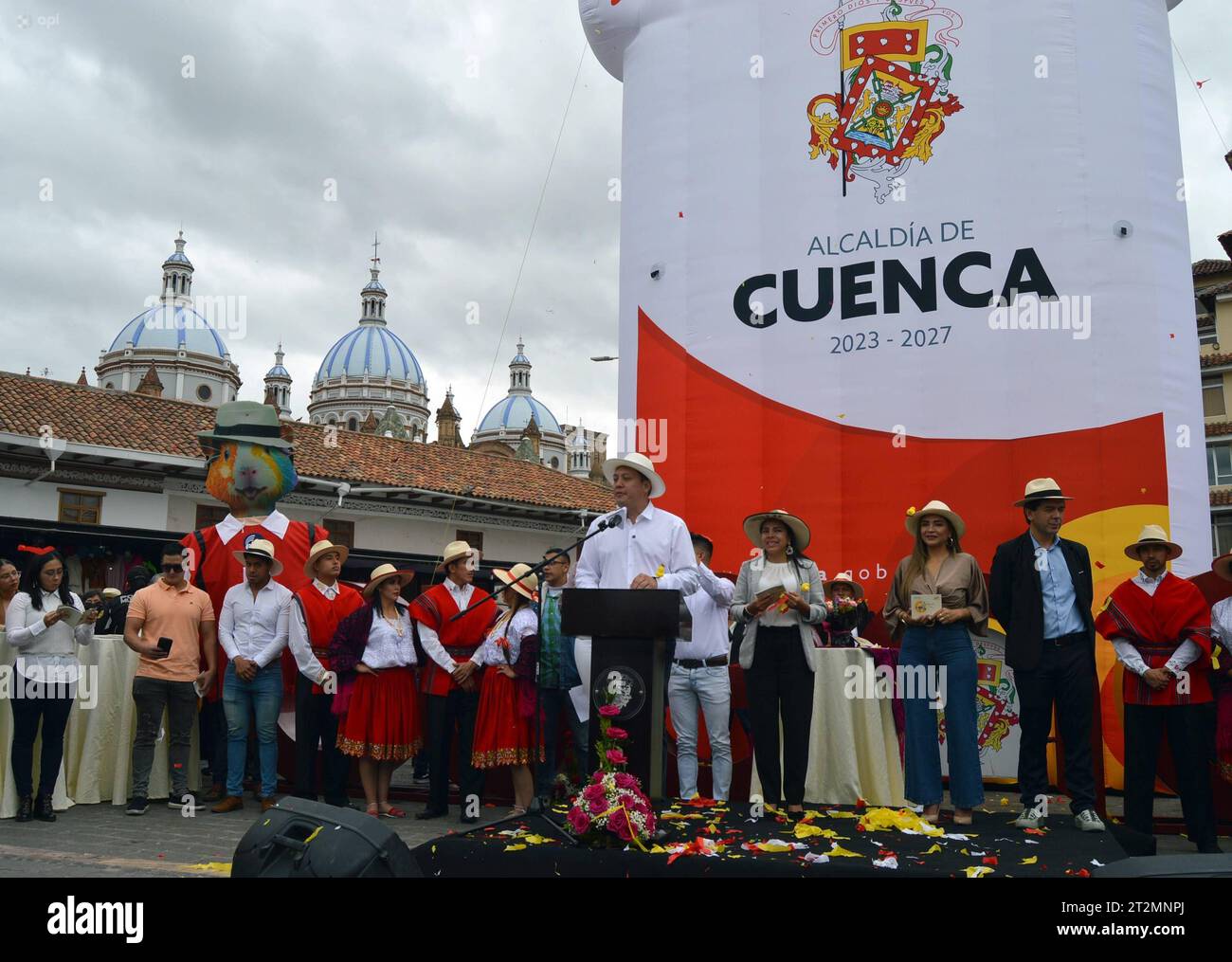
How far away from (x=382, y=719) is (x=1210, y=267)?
4102cm

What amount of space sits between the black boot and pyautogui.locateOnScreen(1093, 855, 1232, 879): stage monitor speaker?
6667mm

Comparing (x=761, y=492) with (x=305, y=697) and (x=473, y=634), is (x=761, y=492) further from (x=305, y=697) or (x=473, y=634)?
(x=305, y=697)

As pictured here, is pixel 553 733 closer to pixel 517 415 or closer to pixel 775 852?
pixel 775 852

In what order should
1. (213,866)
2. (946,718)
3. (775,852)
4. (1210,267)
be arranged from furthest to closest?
(1210,267)
(946,718)
(213,866)
(775,852)

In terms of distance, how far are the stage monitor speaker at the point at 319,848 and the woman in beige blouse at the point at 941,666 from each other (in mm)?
3360

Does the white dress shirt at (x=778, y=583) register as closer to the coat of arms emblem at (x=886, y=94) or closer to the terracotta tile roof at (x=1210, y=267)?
the coat of arms emblem at (x=886, y=94)

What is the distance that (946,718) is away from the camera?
5914 mm

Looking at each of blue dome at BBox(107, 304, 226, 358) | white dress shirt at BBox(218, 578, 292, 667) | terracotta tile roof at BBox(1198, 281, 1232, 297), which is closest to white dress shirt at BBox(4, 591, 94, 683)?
white dress shirt at BBox(218, 578, 292, 667)

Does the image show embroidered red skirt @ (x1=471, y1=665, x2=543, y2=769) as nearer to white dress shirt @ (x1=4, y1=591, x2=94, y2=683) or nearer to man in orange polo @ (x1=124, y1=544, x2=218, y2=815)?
man in orange polo @ (x1=124, y1=544, x2=218, y2=815)

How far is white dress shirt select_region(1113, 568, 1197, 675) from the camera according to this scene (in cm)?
596

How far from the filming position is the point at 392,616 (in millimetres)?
7602

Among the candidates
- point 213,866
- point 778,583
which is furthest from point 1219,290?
point 213,866

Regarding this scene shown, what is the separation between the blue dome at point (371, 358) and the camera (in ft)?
279
